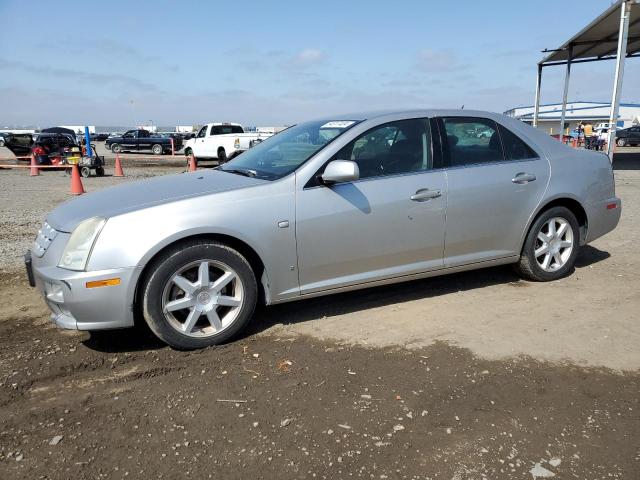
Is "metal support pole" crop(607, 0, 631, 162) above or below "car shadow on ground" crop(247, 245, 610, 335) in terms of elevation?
above

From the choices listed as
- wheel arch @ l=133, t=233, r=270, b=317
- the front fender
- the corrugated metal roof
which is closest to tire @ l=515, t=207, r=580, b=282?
the front fender

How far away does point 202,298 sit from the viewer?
345cm

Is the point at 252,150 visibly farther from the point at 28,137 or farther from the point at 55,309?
the point at 28,137

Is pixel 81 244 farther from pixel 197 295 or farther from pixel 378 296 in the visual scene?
pixel 378 296

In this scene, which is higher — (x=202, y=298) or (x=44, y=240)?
(x=44, y=240)

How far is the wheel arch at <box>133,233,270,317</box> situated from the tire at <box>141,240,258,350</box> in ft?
0.08

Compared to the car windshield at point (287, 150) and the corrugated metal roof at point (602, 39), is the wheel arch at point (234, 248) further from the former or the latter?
the corrugated metal roof at point (602, 39)

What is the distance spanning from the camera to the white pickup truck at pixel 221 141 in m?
20.6

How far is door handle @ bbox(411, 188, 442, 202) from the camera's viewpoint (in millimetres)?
3986

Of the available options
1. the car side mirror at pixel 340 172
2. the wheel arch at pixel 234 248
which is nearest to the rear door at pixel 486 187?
the car side mirror at pixel 340 172

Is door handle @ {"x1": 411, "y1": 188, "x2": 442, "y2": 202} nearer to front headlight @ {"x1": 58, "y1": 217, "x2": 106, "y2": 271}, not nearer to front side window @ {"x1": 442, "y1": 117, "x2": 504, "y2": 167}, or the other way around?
front side window @ {"x1": 442, "y1": 117, "x2": 504, "y2": 167}

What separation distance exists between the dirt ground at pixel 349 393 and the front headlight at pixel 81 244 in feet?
2.23

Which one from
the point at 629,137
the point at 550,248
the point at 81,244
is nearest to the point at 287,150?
the point at 81,244

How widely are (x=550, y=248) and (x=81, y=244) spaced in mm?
4048
